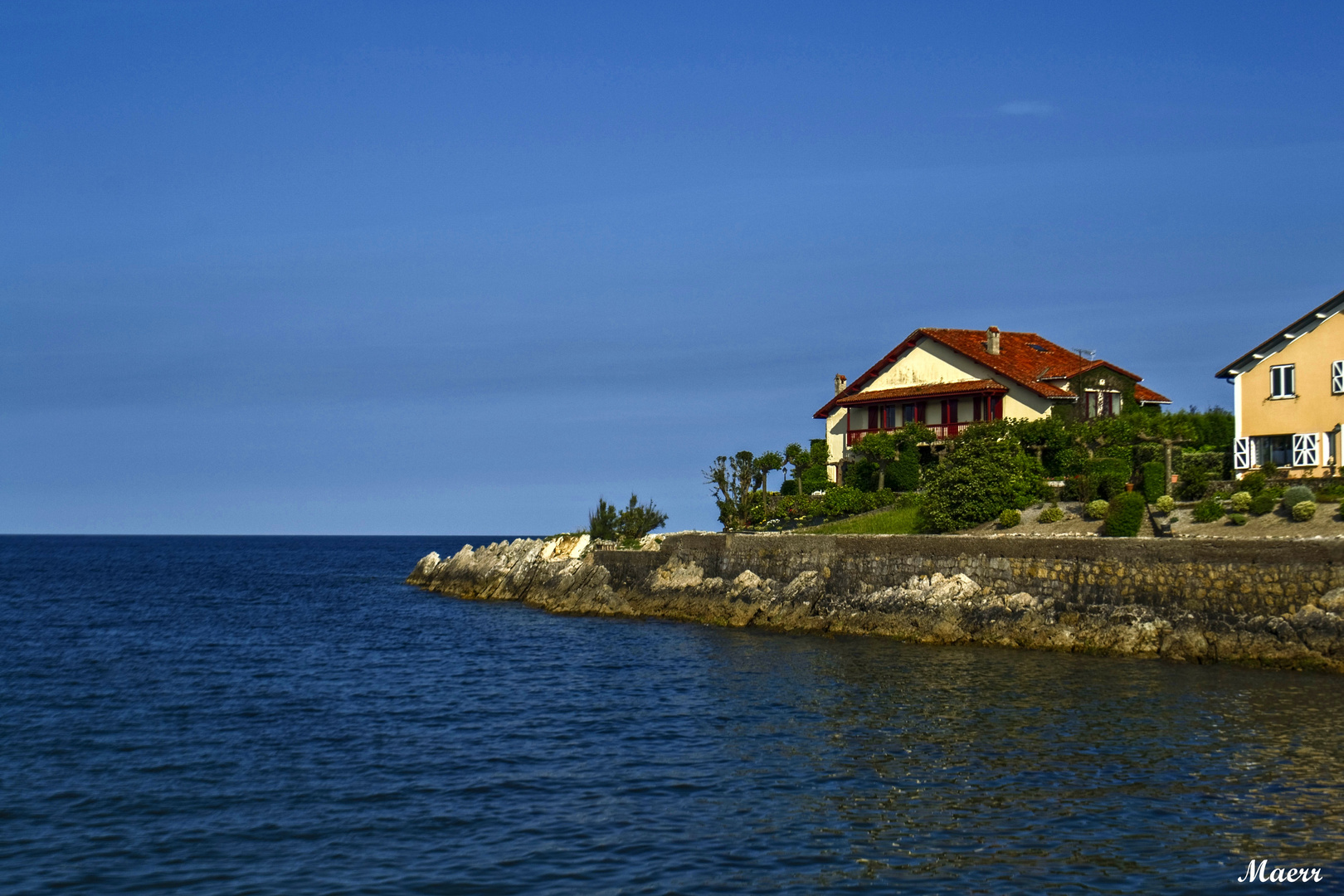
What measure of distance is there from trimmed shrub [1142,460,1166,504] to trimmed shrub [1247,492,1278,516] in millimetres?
4389

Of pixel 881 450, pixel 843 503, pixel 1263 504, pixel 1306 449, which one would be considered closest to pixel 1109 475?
pixel 1263 504

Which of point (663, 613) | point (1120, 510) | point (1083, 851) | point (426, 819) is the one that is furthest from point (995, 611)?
point (426, 819)

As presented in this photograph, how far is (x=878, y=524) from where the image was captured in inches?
2056

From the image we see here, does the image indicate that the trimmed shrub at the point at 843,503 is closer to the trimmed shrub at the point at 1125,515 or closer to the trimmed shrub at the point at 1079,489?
the trimmed shrub at the point at 1079,489

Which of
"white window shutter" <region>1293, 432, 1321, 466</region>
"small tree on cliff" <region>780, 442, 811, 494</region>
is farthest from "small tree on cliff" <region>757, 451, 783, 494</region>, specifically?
"white window shutter" <region>1293, 432, 1321, 466</region>

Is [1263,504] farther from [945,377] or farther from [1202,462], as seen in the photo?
[945,377]

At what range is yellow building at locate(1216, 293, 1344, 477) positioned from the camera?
43062 mm

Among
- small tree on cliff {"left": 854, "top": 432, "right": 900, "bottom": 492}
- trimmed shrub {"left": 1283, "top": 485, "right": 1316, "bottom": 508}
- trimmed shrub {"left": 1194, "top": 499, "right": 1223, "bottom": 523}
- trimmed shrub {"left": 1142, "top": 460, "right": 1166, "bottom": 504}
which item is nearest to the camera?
trimmed shrub {"left": 1283, "top": 485, "right": 1316, "bottom": 508}

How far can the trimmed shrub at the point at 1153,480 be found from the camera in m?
42.5

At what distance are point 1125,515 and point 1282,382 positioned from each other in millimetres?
12345

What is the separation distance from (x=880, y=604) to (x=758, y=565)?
311 inches

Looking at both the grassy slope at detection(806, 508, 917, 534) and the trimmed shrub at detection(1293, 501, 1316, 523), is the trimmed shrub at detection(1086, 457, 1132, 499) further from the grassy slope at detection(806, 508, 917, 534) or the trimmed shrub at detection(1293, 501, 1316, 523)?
the grassy slope at detection(806, 508, 917, 534)

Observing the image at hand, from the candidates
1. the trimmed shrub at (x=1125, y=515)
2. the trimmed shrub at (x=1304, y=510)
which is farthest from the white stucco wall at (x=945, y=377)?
the trimmed shrub at (x=1304, y=510)

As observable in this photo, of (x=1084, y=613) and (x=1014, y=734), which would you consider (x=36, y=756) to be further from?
(x=1084, y=613)
